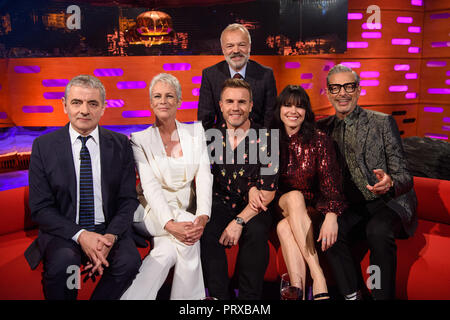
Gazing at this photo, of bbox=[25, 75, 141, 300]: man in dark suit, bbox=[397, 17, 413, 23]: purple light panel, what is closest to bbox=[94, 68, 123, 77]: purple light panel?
bbox=[25, 75, 141, 300]: man in dark suit

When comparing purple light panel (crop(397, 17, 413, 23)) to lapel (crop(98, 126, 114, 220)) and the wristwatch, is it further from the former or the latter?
lapel (crop(98, 126, 114, 220))

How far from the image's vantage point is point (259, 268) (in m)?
2.04

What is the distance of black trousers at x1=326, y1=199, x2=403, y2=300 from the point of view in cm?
195

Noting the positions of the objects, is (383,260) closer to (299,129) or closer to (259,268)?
(259,268)

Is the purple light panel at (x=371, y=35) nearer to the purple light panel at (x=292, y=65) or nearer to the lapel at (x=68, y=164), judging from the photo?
the purple light panel at (x=292, y=65)

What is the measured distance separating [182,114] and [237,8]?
175cm

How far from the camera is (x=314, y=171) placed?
2238 mm

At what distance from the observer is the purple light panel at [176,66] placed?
15.8ft

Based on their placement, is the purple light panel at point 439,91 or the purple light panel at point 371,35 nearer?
the purple light panel at point 371,35

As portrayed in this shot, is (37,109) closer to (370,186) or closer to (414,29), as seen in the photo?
(370,186)

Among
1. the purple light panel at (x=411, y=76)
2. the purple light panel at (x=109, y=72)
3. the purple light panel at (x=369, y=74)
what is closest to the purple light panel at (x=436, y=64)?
the purple light panel at (x=411, y=76)

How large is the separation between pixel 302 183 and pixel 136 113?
A: 3155 mm

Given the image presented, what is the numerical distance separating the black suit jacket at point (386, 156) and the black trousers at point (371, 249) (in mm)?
104
